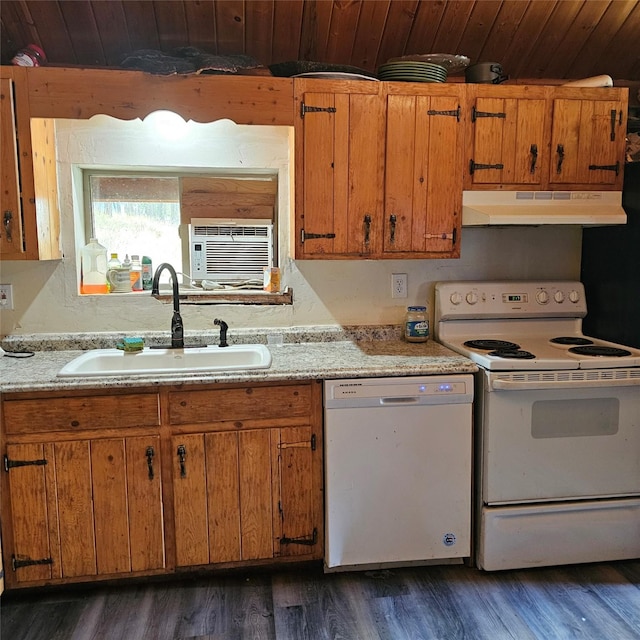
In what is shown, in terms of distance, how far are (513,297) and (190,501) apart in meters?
1.78

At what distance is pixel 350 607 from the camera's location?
6.86 ft

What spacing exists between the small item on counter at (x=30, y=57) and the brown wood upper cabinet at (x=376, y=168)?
108 cm

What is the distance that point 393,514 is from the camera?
2.24m

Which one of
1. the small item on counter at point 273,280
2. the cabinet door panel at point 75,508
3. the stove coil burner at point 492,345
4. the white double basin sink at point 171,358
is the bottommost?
the cabinet door panel at point 75,508

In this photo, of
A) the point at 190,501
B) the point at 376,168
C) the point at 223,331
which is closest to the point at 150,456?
the point at 190,501

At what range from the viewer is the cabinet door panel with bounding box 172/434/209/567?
2141 mm

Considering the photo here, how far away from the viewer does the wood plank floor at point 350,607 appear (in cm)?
195

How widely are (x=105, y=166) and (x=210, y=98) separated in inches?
Answer: 26.4

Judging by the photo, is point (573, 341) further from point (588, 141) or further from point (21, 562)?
point (21, 562)

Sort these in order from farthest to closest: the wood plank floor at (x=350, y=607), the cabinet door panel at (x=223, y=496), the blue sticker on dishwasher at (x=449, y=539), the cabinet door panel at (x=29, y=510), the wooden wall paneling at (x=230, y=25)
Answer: the wooden wall paneling at (x=230, y=25) < the blue sticker on dishwasher at (x=449, y=539) < the cabinet door panel at (x=223, y=496) < the cabinet door panel at (x=29, y=510) < the wood plank floor at (x=350, y=607)

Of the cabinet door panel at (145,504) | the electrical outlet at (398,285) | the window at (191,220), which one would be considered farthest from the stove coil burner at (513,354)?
the cabinet door panel at (145,504)

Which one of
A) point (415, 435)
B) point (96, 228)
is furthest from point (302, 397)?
point (96, 228)

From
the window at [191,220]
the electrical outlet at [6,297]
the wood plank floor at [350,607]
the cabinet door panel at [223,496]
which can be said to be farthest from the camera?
the window at [191,220]

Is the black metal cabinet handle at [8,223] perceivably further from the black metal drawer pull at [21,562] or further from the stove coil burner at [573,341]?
the stove coil burner at [573,341]
